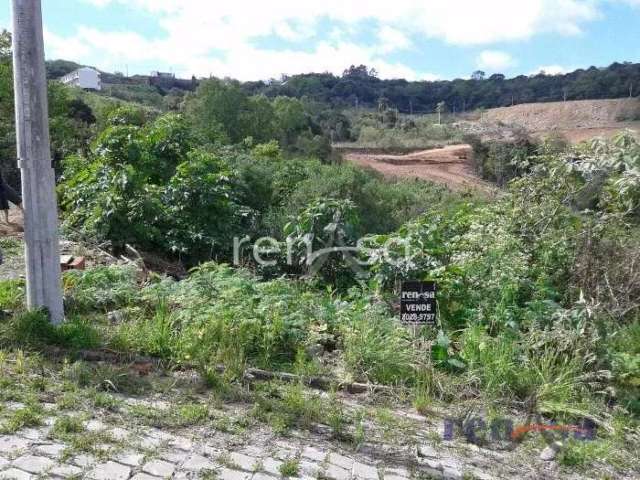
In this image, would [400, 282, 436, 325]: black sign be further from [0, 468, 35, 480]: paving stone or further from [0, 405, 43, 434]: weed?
[0, 468, 35, 480]: paving stone

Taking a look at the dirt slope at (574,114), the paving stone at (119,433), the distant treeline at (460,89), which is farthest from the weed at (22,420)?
the distant treeline at (460,89)

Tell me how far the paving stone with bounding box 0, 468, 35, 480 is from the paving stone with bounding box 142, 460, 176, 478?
53 centimetres

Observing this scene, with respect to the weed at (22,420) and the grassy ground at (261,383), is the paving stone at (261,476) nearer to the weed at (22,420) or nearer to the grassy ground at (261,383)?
the grassy ground at (261,383)

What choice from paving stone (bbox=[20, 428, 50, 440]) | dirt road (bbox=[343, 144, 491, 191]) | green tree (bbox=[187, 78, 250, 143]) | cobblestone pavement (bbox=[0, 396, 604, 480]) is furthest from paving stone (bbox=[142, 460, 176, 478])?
dirt road (bbox=[343, 144, 491, 191])

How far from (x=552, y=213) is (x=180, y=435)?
4508 millimetres

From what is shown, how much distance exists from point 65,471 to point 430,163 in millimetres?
33304

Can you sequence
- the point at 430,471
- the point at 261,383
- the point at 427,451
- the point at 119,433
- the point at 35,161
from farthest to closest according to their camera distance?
1. the point at 35,161
2. the point at 261,383
3. the point at 427,451
4. the point at 119,433
5. the point at 430,471

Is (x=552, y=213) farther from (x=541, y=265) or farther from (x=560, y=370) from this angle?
(x=560, y=370)

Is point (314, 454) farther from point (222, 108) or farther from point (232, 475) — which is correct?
point (222, 108)

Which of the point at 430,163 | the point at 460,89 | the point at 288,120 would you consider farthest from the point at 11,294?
the point at 460,89

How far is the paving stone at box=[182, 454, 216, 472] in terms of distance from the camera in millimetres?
3168

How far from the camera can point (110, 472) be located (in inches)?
121

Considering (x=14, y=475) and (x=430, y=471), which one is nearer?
(x=14, y=475)

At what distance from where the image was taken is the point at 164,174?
35.2 ft
